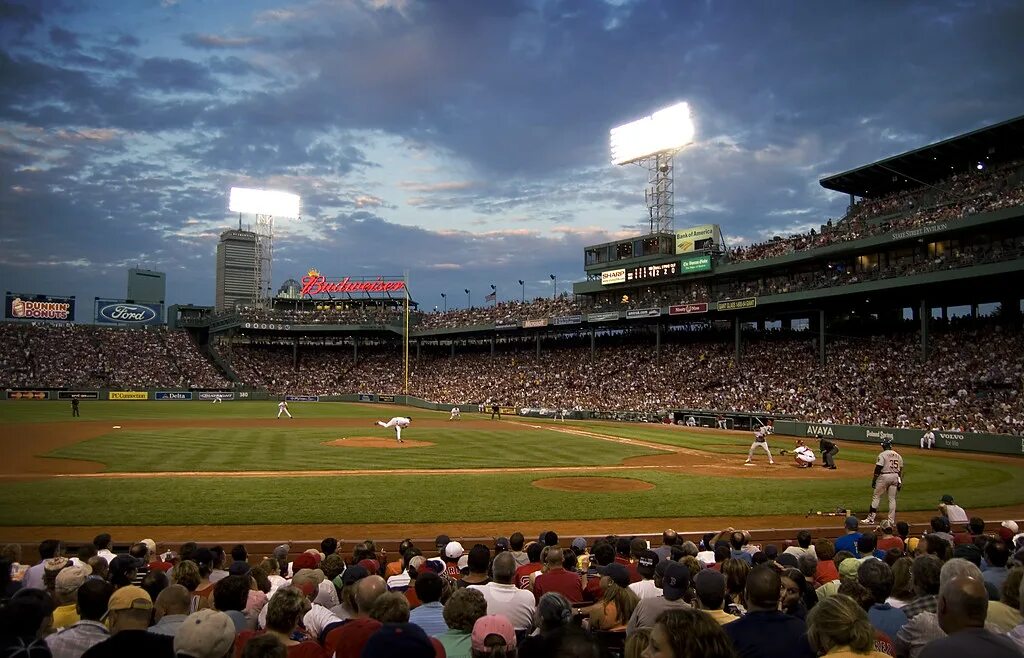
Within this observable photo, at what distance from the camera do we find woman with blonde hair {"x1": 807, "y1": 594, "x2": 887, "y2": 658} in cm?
383

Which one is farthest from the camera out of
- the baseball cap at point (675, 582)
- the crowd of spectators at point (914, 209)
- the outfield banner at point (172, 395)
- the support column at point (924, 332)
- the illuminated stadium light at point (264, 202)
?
the illuminated stadium light at point (264, 202)

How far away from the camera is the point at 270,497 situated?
1847 centimetres

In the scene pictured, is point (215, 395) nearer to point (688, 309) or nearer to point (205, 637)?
point (688, 309)

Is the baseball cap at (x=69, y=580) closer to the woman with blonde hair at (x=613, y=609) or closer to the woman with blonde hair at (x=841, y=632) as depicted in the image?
the woman with blonde hair at (x=613, y=609)

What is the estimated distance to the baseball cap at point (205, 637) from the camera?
395 cm

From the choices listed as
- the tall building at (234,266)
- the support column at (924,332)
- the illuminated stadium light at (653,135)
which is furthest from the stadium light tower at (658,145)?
the tall building at (234,266)

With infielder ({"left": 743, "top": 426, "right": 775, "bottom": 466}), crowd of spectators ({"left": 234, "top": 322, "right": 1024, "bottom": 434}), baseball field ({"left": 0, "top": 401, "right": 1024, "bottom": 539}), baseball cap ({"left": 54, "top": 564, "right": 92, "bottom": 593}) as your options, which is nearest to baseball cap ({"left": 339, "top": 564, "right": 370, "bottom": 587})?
baseball cap ({"left": 54, "top": 564, "right": 92, "bottom": 593})

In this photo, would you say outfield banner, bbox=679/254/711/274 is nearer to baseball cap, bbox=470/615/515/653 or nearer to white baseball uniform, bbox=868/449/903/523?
white baseball uniform, bbox=868/449/903/523

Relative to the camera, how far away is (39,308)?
8812 centimetres

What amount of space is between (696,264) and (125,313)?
77834 millimetres

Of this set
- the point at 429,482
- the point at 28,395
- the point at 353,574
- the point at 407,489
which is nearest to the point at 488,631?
the point at 353,574

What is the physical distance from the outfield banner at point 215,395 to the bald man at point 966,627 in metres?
79.9

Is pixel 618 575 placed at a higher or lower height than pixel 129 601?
lower

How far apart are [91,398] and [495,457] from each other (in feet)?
207
